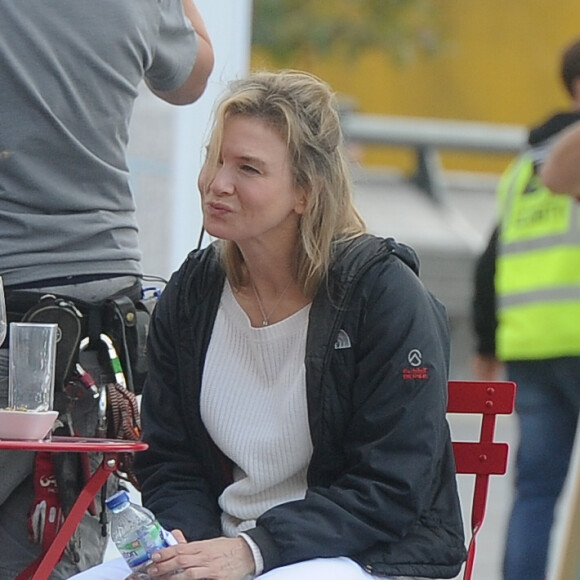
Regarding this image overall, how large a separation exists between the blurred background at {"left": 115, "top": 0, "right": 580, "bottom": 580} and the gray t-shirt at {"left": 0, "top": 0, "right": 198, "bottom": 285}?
5410 millimetres

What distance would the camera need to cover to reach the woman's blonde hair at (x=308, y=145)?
2.99m

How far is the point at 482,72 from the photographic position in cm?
1628

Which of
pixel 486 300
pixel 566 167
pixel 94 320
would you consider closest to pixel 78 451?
pixel 94 320

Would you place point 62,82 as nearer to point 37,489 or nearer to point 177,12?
point 177,12

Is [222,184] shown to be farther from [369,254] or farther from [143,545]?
[143,545]

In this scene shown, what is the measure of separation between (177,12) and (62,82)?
1.21 feet

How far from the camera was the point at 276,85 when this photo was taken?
119 inches

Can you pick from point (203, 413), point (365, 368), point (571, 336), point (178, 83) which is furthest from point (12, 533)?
point (571, 336)

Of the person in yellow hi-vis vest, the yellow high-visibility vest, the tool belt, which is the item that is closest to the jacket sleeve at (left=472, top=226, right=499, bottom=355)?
the yellow high-visibility vest

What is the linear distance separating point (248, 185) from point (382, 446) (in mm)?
558

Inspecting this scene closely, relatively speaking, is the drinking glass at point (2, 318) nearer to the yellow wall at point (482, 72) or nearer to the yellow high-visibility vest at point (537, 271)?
the yellow high-visibility vest at point (537, 271)

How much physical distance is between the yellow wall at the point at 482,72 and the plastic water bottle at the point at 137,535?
13.3m

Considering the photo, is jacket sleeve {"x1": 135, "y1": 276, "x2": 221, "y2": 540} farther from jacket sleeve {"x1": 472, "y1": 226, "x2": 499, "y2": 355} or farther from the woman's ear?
jacket sleeve {"x1": 472, "y1": 226, "x2": 499, "y2": 355}

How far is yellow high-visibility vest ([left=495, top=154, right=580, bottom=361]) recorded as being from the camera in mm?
5012
